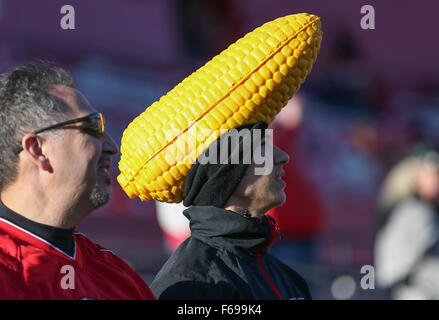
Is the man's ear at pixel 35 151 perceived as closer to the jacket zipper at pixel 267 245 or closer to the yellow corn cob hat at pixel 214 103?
the yellow corn cob hat at pixel 214 103

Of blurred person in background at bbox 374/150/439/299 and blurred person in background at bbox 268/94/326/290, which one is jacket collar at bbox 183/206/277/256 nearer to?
blurred person in background at bbox 268/94/326/290

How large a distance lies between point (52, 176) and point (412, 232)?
3829 millimetres

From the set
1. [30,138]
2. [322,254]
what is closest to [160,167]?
[30,138]

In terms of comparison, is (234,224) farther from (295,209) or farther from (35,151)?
(295,209)

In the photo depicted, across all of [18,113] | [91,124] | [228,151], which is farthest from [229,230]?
[18,113]

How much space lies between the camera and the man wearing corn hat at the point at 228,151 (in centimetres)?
278

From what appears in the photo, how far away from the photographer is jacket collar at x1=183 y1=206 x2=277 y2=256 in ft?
9.21

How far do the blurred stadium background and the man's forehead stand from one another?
3.38 meters

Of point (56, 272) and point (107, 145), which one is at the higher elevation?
point (107, 145)

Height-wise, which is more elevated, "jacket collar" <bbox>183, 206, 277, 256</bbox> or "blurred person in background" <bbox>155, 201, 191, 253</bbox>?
"jacket collar" <bbox>183, 206, 277, 256</bbox>

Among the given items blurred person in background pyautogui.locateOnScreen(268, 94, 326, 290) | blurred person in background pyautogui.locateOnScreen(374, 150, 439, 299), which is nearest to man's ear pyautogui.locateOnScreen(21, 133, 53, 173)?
blurred person in background pyautogui.locateOnScreen(268, 94, 326, 290)

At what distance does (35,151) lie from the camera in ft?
8.16

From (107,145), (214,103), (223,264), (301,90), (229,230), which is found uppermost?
(214,103)

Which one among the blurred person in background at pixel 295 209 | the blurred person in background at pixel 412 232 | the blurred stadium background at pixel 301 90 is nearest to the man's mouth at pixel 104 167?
the blurred person in background at pixel 295 209
